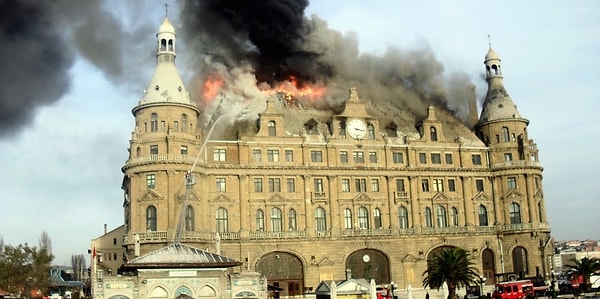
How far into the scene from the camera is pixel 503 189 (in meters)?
93.8

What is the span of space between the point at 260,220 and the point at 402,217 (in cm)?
1920

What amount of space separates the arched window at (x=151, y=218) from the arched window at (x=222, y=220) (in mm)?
7908

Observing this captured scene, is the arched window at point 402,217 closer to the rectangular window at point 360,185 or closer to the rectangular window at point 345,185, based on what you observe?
the rectangular window at point 360,185

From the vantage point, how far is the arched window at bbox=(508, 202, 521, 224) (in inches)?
3648

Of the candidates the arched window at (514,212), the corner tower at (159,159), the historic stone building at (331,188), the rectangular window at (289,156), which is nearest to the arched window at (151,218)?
the corner tower at (159,159)

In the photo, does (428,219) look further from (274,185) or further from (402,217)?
(274,185)

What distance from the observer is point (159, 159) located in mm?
79312

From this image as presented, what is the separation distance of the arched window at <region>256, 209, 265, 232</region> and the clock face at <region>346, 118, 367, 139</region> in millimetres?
16022

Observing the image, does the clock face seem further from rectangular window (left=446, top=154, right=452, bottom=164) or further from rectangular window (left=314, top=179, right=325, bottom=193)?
rectangular window (left=446, top=154, right=452, bottom=164)

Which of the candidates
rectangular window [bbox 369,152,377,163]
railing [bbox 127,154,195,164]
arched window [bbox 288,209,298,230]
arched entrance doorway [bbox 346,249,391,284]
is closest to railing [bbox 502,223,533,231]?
arched entrance doorway [bbox 346,249,391,284]

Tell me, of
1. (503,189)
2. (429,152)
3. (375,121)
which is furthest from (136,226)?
(503,189)

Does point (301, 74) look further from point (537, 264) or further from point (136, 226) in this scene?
point (537, 264)

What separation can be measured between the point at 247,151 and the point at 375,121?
18230 mm

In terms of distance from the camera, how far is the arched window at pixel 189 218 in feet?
259
